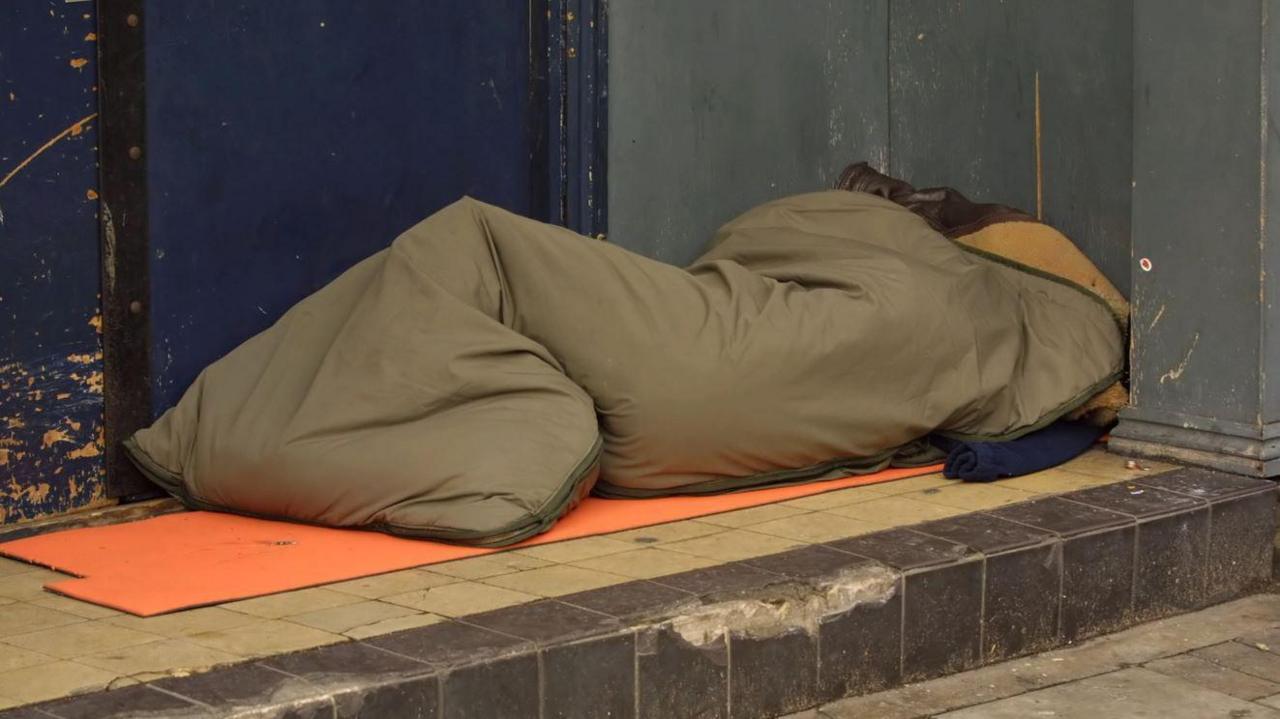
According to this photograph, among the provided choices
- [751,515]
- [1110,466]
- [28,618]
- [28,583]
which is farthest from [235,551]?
[1110,466]

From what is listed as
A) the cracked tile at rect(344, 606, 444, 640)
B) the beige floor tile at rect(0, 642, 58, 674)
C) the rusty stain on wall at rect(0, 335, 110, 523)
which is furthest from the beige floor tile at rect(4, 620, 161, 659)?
the rusty stain on wall at rect(0, 335, 110, 523)

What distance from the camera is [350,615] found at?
3711 millimetres

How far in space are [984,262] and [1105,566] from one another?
1216mm

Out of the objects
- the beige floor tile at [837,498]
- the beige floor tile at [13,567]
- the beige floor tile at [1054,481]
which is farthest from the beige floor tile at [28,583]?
the beige floor tile at [1054,481]

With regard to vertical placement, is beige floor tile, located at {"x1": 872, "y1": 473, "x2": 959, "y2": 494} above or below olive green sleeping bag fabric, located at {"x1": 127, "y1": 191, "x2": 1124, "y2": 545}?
below

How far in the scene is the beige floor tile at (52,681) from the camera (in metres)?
3.24

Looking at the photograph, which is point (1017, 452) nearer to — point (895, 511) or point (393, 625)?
point (895, 511)

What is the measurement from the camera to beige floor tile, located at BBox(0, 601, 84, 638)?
3689 millimetres

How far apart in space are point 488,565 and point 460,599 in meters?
0.30

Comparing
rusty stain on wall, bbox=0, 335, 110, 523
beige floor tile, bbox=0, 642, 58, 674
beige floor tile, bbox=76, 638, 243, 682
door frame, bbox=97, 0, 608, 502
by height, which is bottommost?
beige floor tile, bbox=0, 642, 58, 674

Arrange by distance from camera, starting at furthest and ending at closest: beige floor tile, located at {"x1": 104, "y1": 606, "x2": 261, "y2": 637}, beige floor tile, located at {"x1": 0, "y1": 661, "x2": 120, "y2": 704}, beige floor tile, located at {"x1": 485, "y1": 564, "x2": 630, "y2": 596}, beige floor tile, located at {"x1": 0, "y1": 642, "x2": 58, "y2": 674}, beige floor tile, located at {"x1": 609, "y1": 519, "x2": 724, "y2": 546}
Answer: beige floor tile, located at {"x1": 609, "y1": 519, "x2": 724, "y2": 546} < beige floor tile, located at {"x1": 485, "y1": 564, "x2": 630, "y2": 596} < beige floor tile, located at {"x1": 104, "y1": 606, "x2": 261, "y2": 637} < beige floor tile, located at {"x1": 0, "y1": 642, "x2": 58, "y2": 674} < beige floor tile, located at {"x1": 0, "y1": 661, "x2": 120, "y2": 704}

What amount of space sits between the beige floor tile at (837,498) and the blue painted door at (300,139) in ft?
4.58

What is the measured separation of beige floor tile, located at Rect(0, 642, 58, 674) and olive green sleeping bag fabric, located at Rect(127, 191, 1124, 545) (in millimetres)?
1019

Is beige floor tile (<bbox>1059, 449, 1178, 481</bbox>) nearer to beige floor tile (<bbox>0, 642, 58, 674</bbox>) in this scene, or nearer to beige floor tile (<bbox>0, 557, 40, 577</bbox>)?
beige floor tile (<bbox>0, 557, 40, 577</bbox>)
